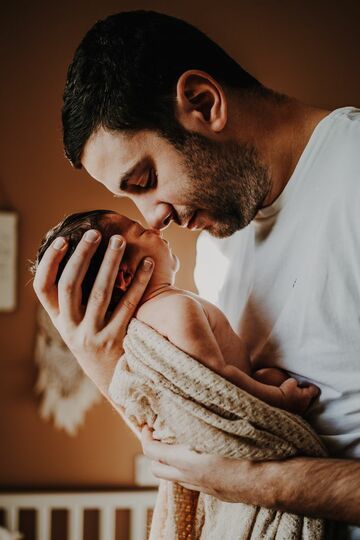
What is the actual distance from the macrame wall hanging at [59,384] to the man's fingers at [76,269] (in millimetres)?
1469

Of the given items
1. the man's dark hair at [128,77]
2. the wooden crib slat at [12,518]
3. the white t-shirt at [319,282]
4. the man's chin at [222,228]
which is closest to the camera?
the white t-shirt at [319,282]

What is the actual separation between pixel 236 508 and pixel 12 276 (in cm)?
187

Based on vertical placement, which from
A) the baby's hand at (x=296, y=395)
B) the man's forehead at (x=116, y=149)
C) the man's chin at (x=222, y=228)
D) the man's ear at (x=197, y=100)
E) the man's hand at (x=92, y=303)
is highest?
the man's ear at (x=197, y=100)

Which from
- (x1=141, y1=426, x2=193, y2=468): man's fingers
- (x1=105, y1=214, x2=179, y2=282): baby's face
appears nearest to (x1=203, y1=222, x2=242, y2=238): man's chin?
(x1=105, y1=214, x2=179, y2=282): baby's face

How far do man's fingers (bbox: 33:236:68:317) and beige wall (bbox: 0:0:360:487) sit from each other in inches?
56.4

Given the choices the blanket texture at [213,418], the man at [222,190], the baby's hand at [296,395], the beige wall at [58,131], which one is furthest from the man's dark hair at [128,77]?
the beige wall at [58,131]

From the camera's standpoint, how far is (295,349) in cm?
104

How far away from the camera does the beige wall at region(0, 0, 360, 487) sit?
8.46 ft

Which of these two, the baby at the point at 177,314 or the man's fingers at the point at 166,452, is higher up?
the baby at the point at 177,314

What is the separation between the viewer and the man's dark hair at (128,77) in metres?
1.08

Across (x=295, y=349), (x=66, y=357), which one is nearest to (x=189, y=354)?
(x=295, y=349)

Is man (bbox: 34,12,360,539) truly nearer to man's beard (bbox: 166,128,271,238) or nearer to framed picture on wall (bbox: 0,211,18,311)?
man's beard (bbox: 166,128,271,238)

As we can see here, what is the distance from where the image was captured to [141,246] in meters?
1.25

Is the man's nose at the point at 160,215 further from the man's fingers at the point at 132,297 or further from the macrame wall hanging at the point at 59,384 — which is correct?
the macrame wall hanging at the point at 59,384
